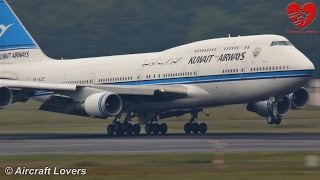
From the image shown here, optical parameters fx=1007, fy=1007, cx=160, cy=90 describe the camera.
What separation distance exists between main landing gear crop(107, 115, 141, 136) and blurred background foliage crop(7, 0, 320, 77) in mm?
93511

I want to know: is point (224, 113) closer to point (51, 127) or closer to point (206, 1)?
point (51, 127)

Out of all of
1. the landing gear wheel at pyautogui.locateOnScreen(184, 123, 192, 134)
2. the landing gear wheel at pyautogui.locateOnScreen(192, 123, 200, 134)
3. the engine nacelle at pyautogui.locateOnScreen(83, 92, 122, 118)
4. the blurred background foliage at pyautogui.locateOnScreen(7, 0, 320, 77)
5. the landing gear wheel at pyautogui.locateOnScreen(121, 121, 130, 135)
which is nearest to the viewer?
the engine nacelle at pyautogui.locateOnScreen(83, 92, 122, 118)

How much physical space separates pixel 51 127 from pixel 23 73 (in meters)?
5.83

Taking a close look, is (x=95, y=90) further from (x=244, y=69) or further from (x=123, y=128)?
(x=244, y=69)

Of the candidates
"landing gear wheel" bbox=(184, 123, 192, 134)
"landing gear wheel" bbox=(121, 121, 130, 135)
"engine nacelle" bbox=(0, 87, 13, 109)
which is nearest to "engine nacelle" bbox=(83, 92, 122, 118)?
"landing gear wheel" bbox=(121, 121, 130, 135)

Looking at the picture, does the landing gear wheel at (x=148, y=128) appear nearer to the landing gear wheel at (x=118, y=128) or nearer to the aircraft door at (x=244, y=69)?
the landing gear wheel at (x=118, y=128)

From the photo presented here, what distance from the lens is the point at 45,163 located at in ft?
110

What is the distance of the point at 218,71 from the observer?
52906 mm

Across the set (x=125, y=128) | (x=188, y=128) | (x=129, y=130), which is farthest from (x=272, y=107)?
(x=125, y=128)

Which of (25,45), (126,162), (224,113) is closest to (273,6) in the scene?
(224,113)

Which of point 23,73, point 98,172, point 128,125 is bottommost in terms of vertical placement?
point 98,172

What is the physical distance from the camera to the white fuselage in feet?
169

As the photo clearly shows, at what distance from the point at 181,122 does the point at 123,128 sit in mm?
13268

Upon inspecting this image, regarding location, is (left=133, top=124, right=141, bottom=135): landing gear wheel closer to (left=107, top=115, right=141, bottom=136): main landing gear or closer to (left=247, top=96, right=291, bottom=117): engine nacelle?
(left=107, top=115, right=141, bottom=136): main landing gear
